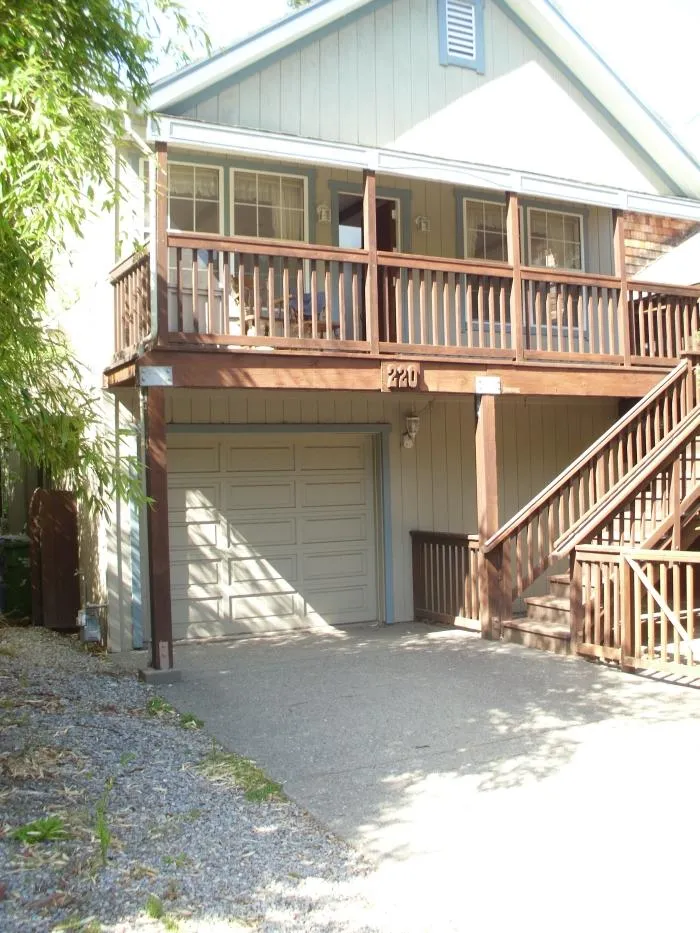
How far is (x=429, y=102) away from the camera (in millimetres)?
10891

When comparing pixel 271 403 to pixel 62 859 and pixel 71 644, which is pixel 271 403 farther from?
pixel 62 859

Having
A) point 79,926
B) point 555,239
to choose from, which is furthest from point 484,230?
point 79,926

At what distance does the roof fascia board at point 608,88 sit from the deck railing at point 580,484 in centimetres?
296

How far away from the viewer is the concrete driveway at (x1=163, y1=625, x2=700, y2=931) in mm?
3920

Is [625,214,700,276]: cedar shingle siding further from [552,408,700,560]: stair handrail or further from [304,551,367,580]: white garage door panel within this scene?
[304,551,367,580]: white garage door panel

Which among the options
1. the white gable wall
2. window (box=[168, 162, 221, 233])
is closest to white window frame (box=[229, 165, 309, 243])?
window (box=[168, 162, 221, 233])

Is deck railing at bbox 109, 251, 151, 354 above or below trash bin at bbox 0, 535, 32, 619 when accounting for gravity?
above

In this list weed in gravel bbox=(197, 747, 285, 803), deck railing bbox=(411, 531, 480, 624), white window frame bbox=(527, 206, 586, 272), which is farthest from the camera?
white window frame bbox=(527, 206, 586, 272)

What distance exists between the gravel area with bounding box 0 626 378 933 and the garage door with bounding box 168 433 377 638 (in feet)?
12.6

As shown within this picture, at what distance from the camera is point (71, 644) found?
392 inches

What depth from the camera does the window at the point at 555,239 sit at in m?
12.5

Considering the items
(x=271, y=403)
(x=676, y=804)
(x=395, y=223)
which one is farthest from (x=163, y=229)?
(x=676, y=804)

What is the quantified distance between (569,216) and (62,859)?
10947 mm

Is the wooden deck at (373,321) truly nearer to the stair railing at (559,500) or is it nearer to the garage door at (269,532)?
the stair railing at (559,500)
